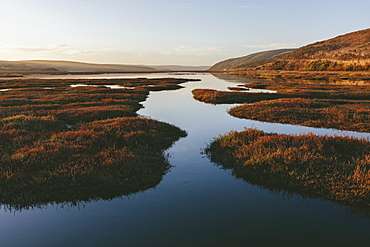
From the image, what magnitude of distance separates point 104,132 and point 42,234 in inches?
379

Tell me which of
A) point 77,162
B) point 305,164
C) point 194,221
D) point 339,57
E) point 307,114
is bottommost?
point 194,221

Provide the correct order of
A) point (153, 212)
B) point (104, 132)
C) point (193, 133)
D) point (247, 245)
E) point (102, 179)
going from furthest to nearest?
1. point (193, 133)
2. point (104, 132)
3. point (102, 179)
4. point (153, 212)
5. point (247, 245)

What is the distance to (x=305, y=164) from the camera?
37.4 ft

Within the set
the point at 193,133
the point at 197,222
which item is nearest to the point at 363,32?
the point at 193,133

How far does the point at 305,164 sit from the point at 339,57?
143 metres

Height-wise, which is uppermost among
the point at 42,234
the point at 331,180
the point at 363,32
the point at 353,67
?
the point at 363,32

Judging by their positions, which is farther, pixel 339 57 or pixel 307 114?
pixel 339 57

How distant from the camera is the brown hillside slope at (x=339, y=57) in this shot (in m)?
112

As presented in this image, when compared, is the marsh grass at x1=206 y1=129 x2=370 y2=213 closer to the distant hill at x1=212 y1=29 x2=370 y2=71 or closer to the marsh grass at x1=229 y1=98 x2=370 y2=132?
the marsh grass at x1=229 y1=98 x2=370 y2=132

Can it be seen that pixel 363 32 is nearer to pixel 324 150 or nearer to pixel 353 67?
pixel 353 67

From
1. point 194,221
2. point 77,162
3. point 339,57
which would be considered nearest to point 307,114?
point 194,221

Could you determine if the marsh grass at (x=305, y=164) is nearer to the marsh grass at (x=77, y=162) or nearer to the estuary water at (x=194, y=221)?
the estuary water at (x=194, y=221)

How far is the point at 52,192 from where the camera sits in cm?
968

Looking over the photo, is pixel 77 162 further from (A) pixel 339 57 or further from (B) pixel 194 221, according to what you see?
(A) pixel 339 57
